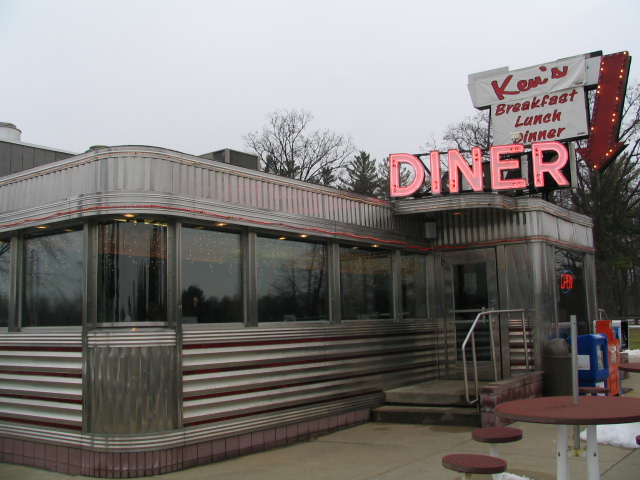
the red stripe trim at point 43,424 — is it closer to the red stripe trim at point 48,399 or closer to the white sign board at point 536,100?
the red stripe trim at point 48,399

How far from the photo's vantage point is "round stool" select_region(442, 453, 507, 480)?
15.7ft

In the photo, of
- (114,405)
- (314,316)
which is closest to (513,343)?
(314,316)

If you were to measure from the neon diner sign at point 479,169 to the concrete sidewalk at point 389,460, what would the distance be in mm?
3697

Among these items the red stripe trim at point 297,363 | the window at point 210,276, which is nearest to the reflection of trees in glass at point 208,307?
the window at point 210,276

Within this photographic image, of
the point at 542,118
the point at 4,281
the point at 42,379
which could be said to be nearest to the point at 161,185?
the point at 42,379

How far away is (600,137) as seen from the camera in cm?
1421

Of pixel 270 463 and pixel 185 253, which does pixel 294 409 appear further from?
pixel 185 253

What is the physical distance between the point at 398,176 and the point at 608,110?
6220 mm

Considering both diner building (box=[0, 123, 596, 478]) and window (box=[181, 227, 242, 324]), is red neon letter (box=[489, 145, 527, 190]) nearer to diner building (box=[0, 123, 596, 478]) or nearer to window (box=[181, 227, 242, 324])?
diner building (box=[0, 123, 596, 478])

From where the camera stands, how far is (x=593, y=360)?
967 cm

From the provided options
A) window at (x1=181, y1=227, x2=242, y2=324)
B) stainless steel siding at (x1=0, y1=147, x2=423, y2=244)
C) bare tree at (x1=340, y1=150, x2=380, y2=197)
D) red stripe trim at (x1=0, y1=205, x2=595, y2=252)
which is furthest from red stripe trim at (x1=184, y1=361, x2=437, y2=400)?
bare tree at (x1=340, y1=150, x2=380, y2=197)

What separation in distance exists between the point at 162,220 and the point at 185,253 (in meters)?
0.46

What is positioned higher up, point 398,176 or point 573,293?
point 398,176

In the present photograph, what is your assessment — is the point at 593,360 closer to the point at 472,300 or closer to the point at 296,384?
the point at 472,300
